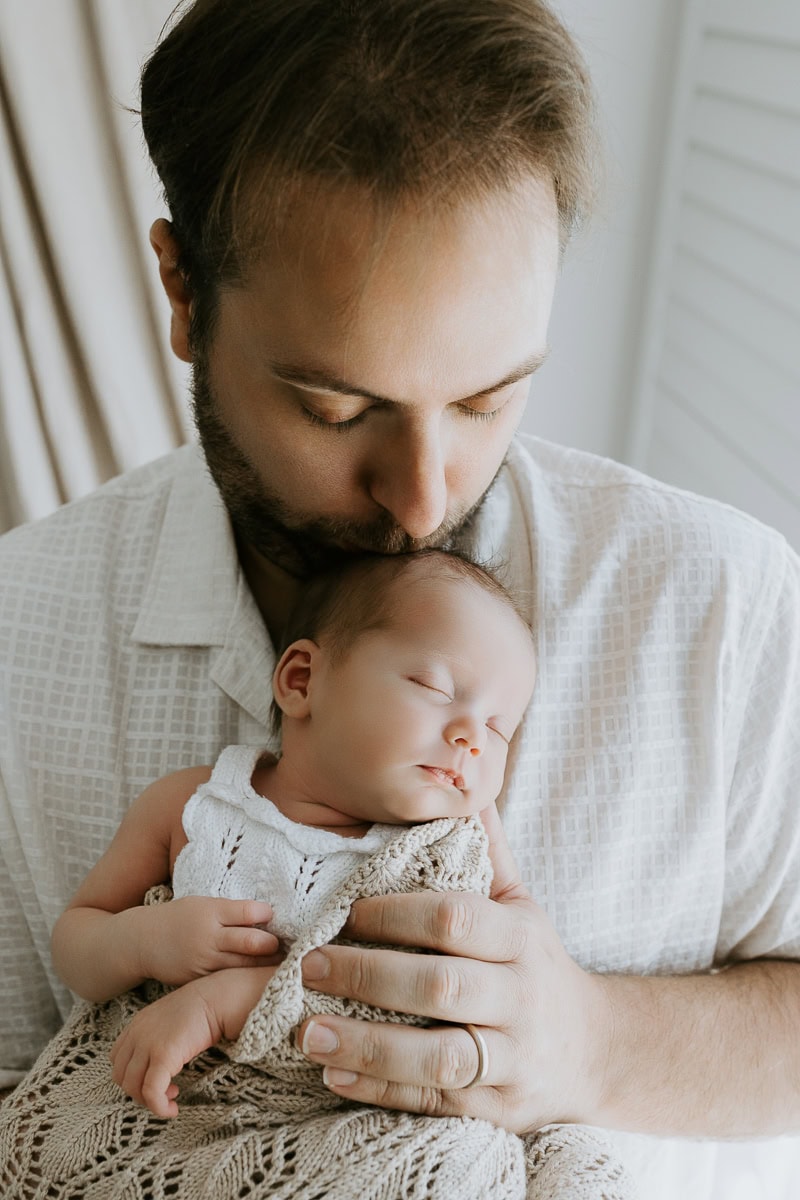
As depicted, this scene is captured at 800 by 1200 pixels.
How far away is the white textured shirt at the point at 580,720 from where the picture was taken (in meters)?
1.36

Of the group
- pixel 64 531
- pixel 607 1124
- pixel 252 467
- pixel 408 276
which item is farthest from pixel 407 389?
pixel 607 1124

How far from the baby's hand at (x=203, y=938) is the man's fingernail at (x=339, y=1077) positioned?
131mm

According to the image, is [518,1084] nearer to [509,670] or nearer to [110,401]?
[509,670]

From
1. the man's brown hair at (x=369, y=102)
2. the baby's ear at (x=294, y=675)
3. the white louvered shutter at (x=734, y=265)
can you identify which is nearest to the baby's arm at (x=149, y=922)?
the baby's ear at (x=294, y=675)

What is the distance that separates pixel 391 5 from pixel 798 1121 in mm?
1378

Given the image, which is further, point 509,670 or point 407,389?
point 509,670

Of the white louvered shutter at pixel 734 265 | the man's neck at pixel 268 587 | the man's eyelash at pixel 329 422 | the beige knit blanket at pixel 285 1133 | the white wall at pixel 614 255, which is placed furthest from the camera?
the white wall at pixel 614 255

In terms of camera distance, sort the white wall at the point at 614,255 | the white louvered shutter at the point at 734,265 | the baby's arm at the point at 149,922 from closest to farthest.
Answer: the baby's arm at the point at 149,922 → the white louvered shutter at the point at 734,265 → the white wall at the point at 614,255

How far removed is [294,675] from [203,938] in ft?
1.06

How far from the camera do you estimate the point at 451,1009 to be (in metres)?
1.06

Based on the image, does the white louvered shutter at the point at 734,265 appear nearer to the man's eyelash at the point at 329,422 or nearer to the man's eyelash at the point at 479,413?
the man's eyelash at the point at 479,413

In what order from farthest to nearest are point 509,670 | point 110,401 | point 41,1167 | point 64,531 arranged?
point 110,401, point 64,531, point 509,670, point 41,1167

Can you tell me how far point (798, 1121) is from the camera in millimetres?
1372

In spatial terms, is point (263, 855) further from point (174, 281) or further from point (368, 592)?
point (174, 281)
